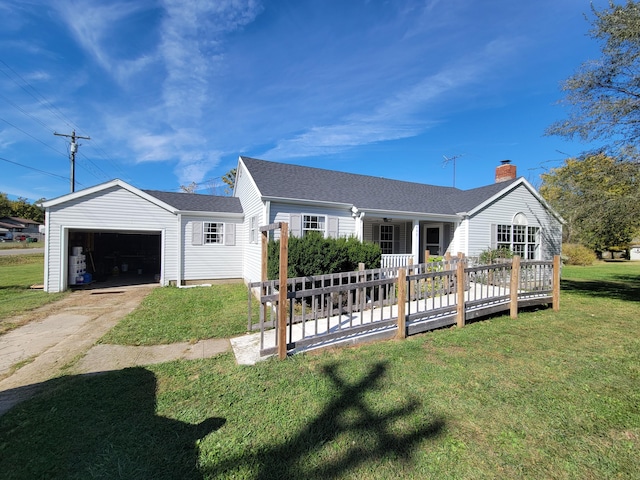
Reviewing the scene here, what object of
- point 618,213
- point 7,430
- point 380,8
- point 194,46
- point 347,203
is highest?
point 380,8

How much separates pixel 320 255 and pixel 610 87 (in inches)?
421

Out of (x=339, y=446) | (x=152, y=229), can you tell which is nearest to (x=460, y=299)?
(x=339, y=446)

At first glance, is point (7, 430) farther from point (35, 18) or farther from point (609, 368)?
point (35, 18)

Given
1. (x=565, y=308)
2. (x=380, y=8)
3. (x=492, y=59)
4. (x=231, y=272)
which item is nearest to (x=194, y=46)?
(x=380, y=8)

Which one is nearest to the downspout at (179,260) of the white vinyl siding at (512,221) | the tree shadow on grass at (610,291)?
the white vinyl siding at (512,221)

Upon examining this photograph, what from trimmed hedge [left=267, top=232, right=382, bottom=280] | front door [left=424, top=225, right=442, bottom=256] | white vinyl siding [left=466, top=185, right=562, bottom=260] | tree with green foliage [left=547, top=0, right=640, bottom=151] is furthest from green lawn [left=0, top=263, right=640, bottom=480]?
front door [left=424, top=225, right=442, bottom=256]

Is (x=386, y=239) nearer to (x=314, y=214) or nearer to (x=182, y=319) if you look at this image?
(x=314, y=214)

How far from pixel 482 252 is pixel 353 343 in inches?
442

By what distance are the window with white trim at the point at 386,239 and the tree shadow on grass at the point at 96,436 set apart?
12.8 m

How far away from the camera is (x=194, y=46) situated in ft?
30.8

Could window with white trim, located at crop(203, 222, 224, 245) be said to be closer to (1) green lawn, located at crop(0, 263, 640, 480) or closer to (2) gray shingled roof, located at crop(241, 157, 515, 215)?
(2) gray shingled roof, located at crop(241, 157, 515, 215)

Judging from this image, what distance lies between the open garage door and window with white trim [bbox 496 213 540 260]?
17.0m

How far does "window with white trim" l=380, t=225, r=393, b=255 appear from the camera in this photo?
1487cm

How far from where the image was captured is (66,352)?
4.68 m
